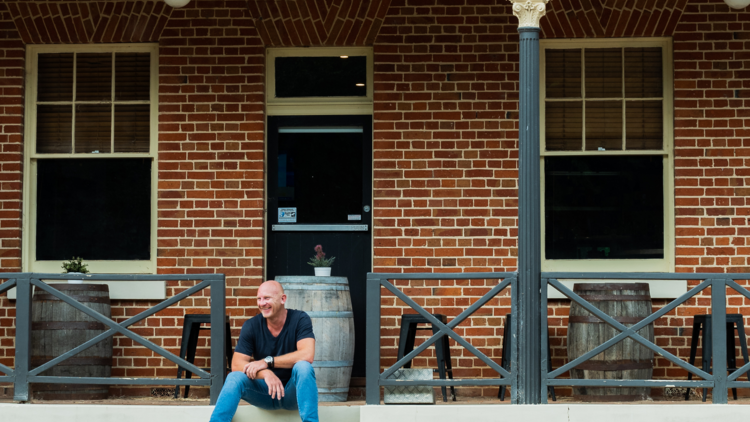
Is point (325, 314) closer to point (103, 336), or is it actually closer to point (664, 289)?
point (103, 336)

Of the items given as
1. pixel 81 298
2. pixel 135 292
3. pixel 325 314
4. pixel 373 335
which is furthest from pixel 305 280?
pixel 81 298

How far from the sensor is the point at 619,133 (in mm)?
7527

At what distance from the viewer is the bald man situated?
579cm

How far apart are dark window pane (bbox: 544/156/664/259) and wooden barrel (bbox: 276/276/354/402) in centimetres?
184

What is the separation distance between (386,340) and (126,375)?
6.83 ft

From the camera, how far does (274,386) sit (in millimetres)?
5816

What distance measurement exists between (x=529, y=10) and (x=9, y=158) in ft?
14.1

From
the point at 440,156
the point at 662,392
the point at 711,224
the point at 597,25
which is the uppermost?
the point at 597,25

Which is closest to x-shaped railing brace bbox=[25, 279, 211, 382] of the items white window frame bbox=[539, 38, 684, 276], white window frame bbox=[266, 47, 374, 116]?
white window frame bbox=[266, 47, 374, 116]

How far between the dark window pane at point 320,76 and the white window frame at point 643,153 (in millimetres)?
1512

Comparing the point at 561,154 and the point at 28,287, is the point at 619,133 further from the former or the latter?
the point at 28,287

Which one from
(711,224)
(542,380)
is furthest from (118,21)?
(711,224)

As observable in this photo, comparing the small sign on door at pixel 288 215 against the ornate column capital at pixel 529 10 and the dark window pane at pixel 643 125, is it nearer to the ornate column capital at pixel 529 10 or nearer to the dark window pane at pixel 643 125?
the ornate column capital at pixel 529 10

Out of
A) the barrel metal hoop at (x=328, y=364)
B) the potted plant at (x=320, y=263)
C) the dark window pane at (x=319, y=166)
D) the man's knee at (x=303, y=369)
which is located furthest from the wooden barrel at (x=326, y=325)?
the dark window pane at (x=319, y=166)
